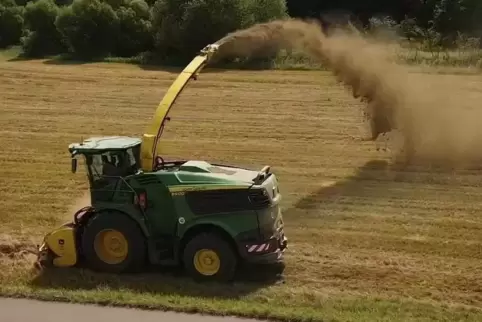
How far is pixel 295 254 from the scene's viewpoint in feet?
42.9

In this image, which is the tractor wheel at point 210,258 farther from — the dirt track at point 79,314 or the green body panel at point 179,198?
the dirt track at point 79,314

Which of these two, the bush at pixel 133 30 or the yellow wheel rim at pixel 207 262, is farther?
the bush at pixel 133 30

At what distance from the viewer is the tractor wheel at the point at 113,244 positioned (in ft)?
39.0

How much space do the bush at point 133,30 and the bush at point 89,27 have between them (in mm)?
376

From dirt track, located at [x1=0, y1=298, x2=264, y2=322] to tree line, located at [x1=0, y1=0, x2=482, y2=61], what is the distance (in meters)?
23.3

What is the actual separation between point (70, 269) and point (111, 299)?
153cm

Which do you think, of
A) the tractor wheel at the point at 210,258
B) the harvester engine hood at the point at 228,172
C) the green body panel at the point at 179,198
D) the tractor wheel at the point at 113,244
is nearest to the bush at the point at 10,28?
the green body panel at the point at 179,198

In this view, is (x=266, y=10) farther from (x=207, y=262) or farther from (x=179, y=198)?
(x=207, y=262)

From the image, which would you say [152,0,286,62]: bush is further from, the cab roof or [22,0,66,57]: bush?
the cab roof

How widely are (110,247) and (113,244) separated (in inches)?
3.0

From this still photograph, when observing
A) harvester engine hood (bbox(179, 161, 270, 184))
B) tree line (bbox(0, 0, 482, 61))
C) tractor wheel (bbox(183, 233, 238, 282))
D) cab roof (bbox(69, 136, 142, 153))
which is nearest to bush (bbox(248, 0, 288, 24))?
tree line (bbox(0, 0, 482, 61))

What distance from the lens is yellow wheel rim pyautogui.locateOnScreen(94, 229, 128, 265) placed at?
11969 millimetres

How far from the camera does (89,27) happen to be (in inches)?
1565

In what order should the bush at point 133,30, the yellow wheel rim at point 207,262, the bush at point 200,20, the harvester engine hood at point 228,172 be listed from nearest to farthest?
the yellow wheel rim at point 207,262, the harvester engine hood at point 228,172, the bush at point 200,20, the bush at point 133,30
